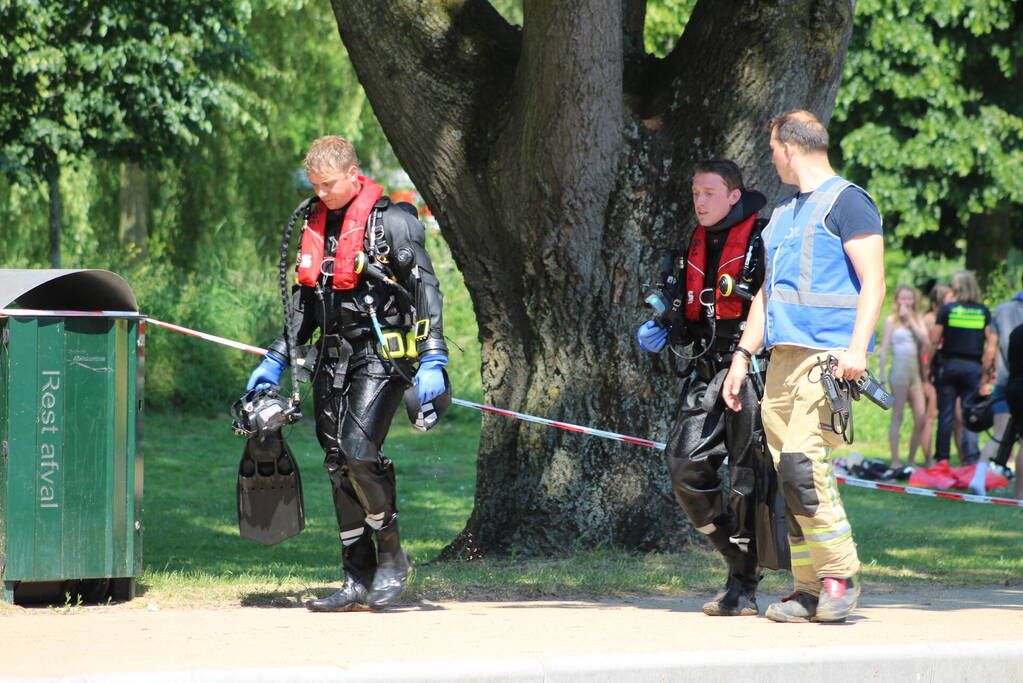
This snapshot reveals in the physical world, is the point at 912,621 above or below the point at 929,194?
below

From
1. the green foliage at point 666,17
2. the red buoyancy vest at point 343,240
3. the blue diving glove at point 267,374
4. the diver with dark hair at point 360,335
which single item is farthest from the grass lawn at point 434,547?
the green foliage at point 666,17

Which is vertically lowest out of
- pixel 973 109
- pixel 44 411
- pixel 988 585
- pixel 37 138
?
pixel 988 585

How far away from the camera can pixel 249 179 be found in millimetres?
22266

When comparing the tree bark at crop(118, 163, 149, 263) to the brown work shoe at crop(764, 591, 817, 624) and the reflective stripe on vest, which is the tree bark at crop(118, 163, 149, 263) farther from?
the brown work shoe at crop(764, 591, 817, 624)

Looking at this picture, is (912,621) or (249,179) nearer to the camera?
(912,621)

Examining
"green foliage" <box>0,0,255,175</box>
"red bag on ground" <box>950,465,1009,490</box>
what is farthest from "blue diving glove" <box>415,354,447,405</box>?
"green foliage" <box>0,0,255,175</box>

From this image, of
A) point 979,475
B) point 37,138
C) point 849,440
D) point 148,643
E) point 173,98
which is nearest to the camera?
point 148,643

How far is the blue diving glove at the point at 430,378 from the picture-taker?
17.7 ft

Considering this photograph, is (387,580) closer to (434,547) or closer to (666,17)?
(434,547)

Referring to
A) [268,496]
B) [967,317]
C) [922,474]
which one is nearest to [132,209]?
[967,317]

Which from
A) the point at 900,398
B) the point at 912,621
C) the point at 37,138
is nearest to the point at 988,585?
the point at 912,621

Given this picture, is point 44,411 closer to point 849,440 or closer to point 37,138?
point 849,440

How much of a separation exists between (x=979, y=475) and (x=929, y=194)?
10.2 metres

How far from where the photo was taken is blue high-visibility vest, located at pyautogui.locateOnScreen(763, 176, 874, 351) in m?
5.16
